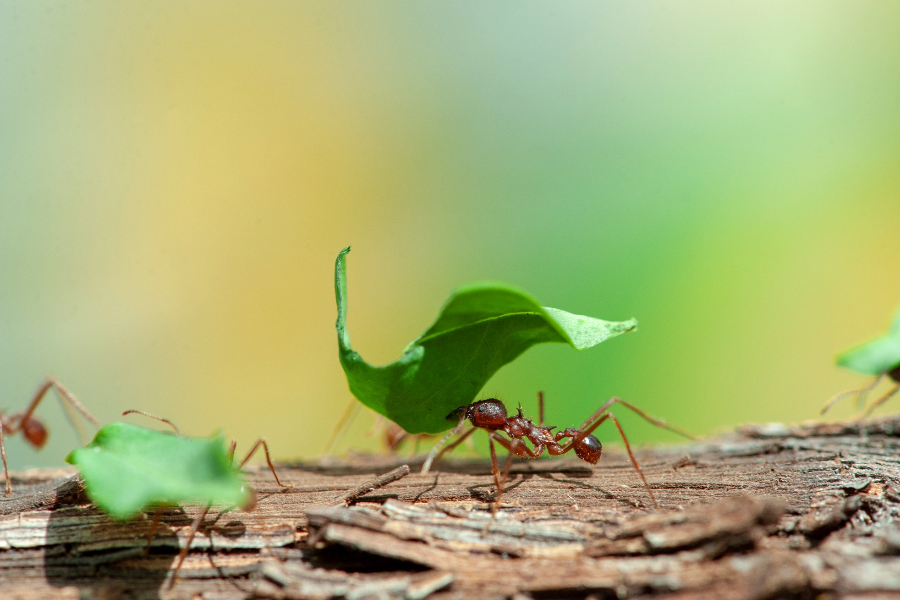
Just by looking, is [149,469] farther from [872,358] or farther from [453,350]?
[872,358]

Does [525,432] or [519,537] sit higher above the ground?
[525,432]

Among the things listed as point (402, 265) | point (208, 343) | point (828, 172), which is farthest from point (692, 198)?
point (208, 343)

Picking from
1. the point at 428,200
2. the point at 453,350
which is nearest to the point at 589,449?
the point at 453,350

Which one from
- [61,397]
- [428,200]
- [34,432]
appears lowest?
[34,432]

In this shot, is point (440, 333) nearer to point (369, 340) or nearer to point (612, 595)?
point (612, 595)

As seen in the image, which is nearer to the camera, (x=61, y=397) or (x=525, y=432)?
(x=525, y=432)

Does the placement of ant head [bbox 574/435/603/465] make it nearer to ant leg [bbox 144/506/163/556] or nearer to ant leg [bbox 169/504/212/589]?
ant leg [bbox 169/504/212/589]
